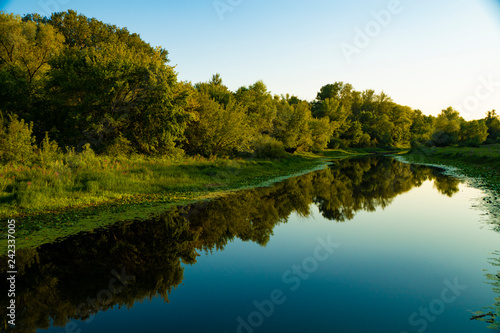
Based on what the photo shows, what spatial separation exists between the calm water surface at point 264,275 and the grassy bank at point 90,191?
5.37ft

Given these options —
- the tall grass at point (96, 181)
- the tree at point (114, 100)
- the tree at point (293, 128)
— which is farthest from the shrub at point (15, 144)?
the tree at point (293, 128)

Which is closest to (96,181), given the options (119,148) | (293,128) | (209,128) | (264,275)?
(119,148)

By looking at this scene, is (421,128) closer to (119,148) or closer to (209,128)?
(209,128)

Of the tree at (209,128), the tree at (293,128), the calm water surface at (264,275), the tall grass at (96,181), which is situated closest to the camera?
the calm water surface at (264,275)

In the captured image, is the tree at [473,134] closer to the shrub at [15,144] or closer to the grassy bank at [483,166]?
the grassy bank at [483,166]

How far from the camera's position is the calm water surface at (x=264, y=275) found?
639 centimetres

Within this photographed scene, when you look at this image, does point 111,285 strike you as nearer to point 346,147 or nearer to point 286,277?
point 286,277

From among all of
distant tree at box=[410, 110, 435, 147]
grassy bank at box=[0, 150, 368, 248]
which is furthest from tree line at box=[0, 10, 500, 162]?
distant tree at box=[410, 110, 435, 147]

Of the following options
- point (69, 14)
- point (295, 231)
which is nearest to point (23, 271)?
point (295, 231)

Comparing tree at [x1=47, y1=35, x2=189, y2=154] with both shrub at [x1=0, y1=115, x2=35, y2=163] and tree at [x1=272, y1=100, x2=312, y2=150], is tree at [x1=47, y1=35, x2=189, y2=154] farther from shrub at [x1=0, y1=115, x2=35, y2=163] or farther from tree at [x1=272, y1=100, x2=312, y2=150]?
tree at [x1=272, y1=100, x2=312, y2=150]

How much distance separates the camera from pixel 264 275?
8.72 meters

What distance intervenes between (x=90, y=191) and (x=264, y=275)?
12.2 metres

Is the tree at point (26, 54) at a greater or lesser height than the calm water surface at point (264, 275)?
greater

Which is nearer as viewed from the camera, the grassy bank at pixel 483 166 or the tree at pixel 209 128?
the grassy bank at pixel 483 166
